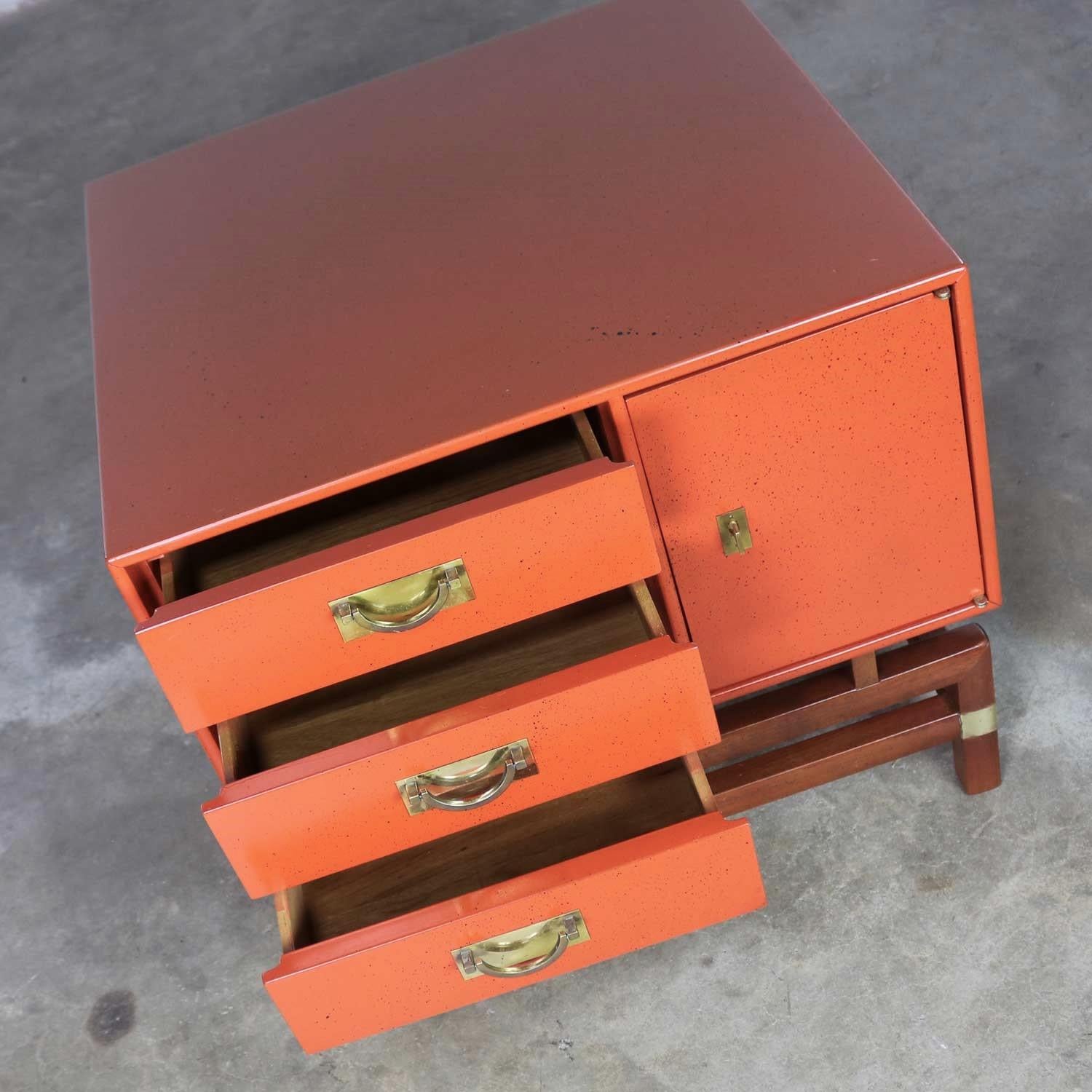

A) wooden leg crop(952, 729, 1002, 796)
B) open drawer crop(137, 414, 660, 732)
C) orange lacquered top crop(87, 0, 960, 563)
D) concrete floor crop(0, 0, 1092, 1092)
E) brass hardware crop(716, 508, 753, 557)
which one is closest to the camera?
open drawer crop(137, 414, 660, 732)

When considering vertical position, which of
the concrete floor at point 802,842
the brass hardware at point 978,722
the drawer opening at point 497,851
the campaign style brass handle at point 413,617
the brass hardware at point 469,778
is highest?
the campaign style brass handle at point 413,617

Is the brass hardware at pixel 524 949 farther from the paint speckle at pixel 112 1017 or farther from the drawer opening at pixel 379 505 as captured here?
the paint speckle at pixel 112 1017

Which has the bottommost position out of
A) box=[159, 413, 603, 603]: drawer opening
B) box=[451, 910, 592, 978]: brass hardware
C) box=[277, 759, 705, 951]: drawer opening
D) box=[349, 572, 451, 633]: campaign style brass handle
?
box=[277, 759, 705, 951]: drawer opening

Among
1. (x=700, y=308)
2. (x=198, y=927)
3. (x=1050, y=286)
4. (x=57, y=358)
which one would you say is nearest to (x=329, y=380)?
(x=700, y=308)

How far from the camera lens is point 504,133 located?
156 centimetres

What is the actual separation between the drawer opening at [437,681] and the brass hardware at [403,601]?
20cm

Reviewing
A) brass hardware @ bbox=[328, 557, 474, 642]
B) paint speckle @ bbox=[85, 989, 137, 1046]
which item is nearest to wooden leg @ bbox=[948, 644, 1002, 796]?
brass hardware @ bbox=[328, 557, 474, 642]

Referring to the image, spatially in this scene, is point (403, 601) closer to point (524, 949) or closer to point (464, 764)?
point (464, 764)

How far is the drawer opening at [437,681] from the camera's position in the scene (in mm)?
1363

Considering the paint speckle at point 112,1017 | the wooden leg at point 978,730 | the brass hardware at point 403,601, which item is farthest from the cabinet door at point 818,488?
the paint speckle at point 112,1017

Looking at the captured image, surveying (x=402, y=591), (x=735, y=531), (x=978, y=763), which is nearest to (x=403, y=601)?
(x=402, y=591)

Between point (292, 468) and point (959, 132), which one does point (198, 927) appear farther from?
point (959, 132)

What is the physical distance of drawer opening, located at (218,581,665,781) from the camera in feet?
4.47

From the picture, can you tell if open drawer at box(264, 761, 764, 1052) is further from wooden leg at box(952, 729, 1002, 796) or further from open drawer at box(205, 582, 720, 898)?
wooden leg at box(952, 729, 1002, 796)
